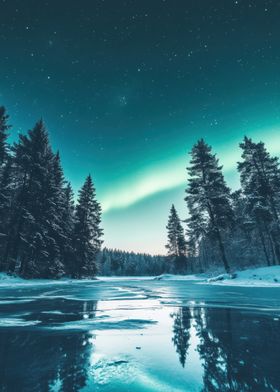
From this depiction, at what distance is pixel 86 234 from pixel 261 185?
25.0 meters

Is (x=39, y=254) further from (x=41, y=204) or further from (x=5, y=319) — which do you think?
(x=5, y=319)

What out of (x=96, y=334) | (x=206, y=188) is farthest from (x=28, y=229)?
(x=96, y=334)

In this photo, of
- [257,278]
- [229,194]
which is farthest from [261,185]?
[257,278]

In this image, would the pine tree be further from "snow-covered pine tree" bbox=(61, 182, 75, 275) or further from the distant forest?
"snow-covered pine tree" bbox=(61, 182, 75, 275)

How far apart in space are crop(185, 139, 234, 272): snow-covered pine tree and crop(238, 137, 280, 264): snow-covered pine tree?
3297 mm

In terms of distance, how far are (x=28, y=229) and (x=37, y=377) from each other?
2408 cm

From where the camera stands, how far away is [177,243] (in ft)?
194

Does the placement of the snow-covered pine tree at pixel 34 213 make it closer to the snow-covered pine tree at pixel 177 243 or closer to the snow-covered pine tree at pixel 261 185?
the snow-covered pine tree at pixel 261 185

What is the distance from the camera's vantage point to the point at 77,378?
2373 millimetres

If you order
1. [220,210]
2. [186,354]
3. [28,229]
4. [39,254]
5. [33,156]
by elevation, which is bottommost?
[186,354]

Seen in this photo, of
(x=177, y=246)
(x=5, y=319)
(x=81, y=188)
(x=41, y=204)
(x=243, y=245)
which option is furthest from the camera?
(x=177, y=246)

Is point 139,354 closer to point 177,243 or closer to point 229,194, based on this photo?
point 229,194

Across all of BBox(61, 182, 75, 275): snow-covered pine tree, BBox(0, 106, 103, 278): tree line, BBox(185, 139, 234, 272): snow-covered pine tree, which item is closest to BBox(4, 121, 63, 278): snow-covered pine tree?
BBox(0, 106, 103, 278): tree line

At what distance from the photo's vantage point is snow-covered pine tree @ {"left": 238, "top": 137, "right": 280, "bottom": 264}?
26300mm
